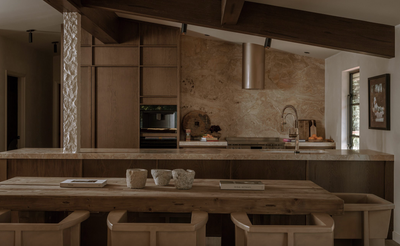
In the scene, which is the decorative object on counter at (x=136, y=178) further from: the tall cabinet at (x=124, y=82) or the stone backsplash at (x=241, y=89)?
the stone backsplash at (x=241, y=89)

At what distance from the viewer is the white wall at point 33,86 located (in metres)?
5.86

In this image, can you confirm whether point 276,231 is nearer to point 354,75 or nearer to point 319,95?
point 354,75

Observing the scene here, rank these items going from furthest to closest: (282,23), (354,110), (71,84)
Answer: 1. (354,110)
2. (71,84)
3. (282,23)

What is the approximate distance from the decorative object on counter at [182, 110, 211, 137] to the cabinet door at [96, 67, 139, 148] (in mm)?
953

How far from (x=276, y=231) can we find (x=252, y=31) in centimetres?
206

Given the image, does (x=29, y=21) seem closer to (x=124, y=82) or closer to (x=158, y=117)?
(x=124, y=82)

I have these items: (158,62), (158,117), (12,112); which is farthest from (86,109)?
(12,112)

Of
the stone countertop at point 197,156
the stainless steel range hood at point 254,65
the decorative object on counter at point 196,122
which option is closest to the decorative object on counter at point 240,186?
the stone countertop at point 197,156

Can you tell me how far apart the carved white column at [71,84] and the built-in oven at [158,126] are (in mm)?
1879

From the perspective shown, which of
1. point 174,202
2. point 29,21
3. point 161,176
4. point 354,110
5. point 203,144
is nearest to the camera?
point 174,202

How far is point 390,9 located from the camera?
293 centimetres

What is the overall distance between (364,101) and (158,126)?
9.89 ft

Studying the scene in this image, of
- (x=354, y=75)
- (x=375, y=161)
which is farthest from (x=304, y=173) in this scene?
(x=354, y=75)

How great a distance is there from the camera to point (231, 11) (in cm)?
293
